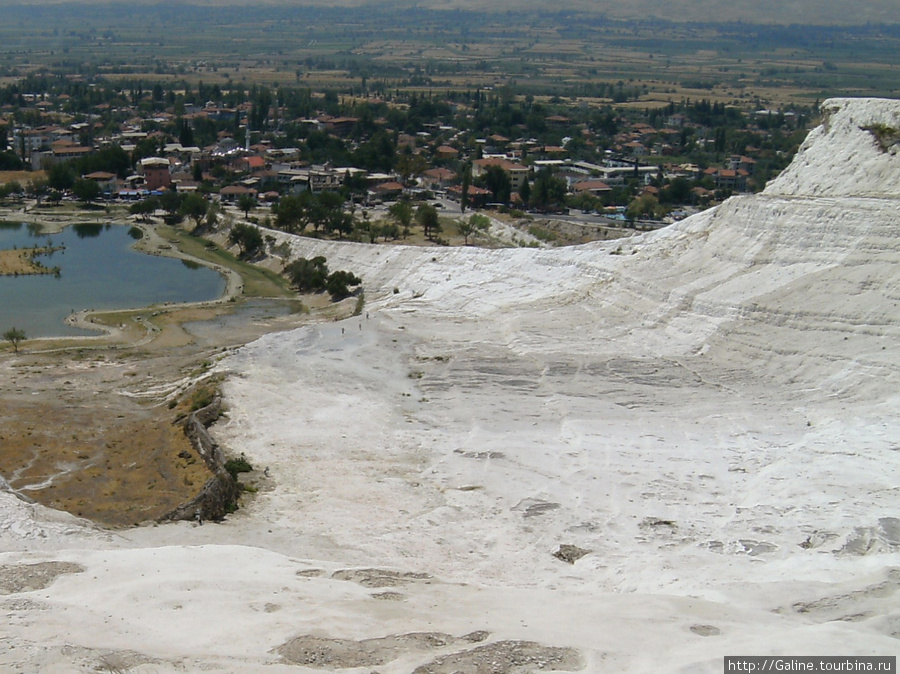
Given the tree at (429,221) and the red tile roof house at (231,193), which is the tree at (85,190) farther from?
the tree at (429,221)

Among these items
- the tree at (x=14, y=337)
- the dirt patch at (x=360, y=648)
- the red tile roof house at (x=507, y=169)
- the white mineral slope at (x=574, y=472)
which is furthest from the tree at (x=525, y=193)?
the dirt patch at (x=360, y=648)

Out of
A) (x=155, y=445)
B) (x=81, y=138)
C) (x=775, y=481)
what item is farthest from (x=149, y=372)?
(x=81, y=138)

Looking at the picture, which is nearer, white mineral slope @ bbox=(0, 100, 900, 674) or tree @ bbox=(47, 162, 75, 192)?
white mineral slope @ bbox=(0, 100, 900, 674)

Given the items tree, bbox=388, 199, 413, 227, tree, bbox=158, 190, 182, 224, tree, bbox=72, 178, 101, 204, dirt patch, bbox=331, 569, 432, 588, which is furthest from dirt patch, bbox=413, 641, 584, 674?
tree, bbox=72, 178, 101, 204

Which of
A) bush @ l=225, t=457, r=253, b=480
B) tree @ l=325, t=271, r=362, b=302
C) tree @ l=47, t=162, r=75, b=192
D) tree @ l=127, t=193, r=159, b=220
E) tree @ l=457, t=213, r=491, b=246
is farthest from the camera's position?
tree @ l=47, t=162, r=75, b=192

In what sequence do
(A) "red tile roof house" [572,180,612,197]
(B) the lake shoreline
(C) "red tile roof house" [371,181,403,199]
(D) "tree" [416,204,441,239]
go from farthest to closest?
(C) "red tile roof house" [371,181,403,199] → (A) "red tile roof house" [572,180,612,197] → (D) "tree" [416,204,441,239] → (B) the lake shoreline

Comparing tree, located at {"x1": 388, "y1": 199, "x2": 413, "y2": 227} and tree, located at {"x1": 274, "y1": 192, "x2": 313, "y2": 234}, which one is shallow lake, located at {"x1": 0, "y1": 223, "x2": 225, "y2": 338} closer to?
tree, located at {"x1": 274, "y1": 192, "x2": 313, "y2": 234}

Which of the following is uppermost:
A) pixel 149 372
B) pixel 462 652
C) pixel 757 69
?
pixel 757 69

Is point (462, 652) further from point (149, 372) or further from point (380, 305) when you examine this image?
point (380, 305)
